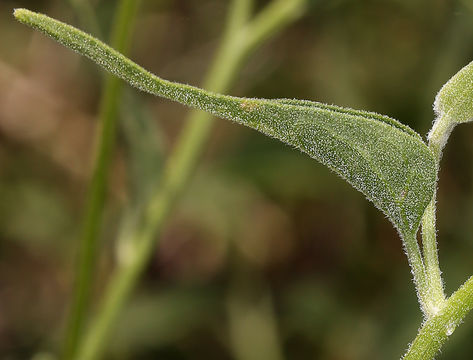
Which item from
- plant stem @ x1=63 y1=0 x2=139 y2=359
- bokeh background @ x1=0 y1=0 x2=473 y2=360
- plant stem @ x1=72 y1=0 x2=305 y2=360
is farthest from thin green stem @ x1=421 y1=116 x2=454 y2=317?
bokeh background @ x1=0 y1=0 x2=473 y2=360

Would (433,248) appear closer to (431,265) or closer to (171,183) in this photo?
(431,265)

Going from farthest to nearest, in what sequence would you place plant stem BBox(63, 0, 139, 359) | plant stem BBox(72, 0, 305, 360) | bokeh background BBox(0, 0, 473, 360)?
bokeh background BBox(0, 0, 473, 360) → plant stem BBox(72, 0, 305, 360) → plant stem BBox(63, 0, 139, 359)

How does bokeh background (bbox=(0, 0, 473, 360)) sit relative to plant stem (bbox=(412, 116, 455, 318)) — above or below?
above

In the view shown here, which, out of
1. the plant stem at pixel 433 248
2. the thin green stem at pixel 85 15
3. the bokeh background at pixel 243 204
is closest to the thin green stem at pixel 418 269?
the plant stem at pixel 433 248

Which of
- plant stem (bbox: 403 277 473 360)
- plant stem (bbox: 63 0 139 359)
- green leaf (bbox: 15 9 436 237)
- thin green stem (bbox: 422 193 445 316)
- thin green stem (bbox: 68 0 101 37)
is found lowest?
plant stem (bbox: 403 277 473 360)

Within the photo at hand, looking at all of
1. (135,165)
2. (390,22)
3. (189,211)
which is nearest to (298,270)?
(189,211)

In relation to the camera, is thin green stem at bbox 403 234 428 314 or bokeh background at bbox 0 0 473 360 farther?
bokeh background at bbox 0 0 473 360

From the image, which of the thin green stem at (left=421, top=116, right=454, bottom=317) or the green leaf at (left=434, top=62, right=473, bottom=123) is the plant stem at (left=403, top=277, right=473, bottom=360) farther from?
the green leaf at (left=434, top=62, right=473, bottom=123)
